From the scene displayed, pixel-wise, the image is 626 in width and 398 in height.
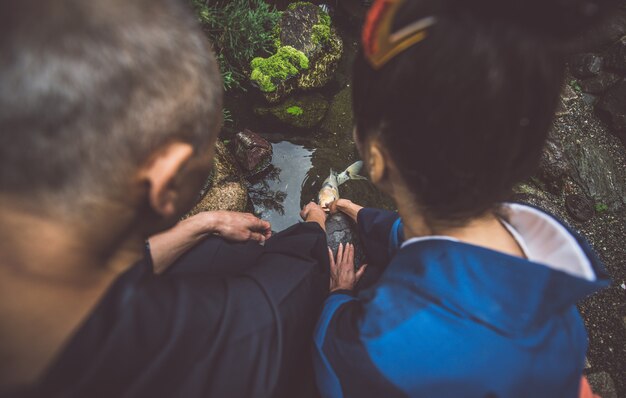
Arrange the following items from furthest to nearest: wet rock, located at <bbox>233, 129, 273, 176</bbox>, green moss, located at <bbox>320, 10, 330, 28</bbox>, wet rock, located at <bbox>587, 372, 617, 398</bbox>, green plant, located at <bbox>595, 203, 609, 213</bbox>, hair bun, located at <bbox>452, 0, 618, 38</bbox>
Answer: green moss, located at <bbox>320, 10, 330, 28</bbox> → green plant, located at <bbox>595, 203, 609, 213</bbox> → wet rock, located at <bbox>233, 129, 273, 176</bbox> → wet rock, located at <bbox>587, 372, 617, 398</bbox> → hair bun, located at <bbox>452, 0, 618, 38</bbox>

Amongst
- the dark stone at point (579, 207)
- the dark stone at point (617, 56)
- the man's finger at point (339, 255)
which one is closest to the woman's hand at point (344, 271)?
the man's finger at point (339, 255)

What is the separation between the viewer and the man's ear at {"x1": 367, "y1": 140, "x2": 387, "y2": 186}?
1.31 meters

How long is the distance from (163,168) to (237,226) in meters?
1.59

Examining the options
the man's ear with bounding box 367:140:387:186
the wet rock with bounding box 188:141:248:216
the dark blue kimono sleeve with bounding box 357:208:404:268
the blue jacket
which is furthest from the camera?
the wet rock with bounding box 188:141:248:216

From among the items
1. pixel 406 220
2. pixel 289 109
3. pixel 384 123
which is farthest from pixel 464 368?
pixel 289 109

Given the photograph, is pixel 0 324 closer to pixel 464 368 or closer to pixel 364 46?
pixel 364 46

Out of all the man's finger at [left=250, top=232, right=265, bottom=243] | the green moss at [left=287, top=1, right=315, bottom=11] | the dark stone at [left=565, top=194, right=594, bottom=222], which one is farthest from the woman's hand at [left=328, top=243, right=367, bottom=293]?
the green moss at [left=287, top=1, right=315, bottom=11]

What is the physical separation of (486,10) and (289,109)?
2975mm

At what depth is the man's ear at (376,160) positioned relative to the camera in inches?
51.8

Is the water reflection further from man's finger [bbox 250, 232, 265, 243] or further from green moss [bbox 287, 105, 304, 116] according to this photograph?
man's finger [bbox 250, 232, 265, 243]

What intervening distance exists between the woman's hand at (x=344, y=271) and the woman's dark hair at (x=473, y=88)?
1.46m

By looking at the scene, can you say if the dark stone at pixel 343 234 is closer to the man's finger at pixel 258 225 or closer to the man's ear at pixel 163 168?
the man's finger at pixel 258 225

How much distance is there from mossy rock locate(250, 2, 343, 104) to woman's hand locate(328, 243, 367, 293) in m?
1.90

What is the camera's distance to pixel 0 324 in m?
0.85
